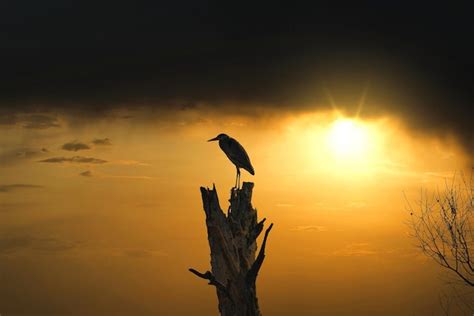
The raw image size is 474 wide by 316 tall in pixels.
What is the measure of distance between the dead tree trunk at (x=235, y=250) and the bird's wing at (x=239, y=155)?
186 cm

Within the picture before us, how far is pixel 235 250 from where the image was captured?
17.9 m

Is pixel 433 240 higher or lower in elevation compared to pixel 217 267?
higher

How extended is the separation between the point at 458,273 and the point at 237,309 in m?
7.19

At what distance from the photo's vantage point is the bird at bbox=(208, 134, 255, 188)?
1997 cm

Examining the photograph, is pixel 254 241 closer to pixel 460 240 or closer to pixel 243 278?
pixel 243 278

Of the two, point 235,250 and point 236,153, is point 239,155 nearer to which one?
point 236,153

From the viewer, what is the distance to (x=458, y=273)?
2047 centimetres

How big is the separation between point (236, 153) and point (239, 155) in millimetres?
142

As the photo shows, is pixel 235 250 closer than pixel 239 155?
Yes

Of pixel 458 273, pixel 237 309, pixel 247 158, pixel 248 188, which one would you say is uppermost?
pixel 247 158

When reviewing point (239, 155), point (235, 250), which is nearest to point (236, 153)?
point (239, 155)

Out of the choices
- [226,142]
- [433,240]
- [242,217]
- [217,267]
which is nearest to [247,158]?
[226,142]

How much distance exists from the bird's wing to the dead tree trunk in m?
1.86

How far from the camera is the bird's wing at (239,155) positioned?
65.5 ft
